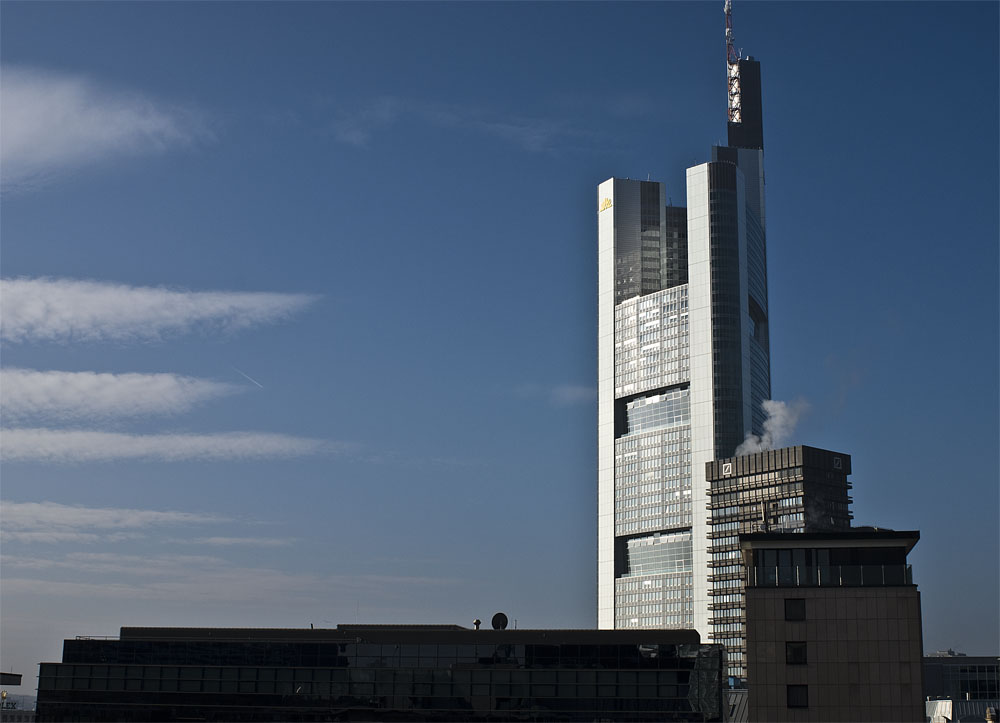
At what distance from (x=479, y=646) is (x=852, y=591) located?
32.0 metres

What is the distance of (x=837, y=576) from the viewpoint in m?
79.7

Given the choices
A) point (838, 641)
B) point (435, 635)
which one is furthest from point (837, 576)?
point (435, 635)

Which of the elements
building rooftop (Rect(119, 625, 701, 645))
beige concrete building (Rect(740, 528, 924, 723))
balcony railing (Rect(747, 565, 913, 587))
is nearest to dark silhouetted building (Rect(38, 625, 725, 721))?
building rooftop (Rect(119, 625, 701, 645))

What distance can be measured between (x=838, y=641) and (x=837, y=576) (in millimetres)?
4428

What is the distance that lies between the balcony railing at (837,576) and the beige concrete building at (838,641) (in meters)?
0.07

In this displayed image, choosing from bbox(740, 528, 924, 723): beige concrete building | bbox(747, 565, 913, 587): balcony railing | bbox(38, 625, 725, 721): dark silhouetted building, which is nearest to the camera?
bbox(740, 528, 924, 723): beige concrete building

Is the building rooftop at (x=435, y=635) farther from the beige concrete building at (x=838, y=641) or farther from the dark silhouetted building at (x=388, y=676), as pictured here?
the beige concrete building at (x=838, y=641)

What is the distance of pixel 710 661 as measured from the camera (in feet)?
305

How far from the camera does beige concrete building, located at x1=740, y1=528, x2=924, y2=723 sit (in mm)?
77250

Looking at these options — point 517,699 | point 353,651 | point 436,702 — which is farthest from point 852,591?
point 353,651

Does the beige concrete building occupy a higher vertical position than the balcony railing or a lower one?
lower

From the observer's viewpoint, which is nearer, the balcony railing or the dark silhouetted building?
the balcony railing

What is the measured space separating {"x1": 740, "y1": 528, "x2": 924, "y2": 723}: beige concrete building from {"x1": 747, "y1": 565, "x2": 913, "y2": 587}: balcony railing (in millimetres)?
69

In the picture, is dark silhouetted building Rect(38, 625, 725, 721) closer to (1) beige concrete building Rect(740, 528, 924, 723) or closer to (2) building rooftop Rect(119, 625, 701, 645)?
(2) building rooftop Rect(119, 625, 701, 645)
